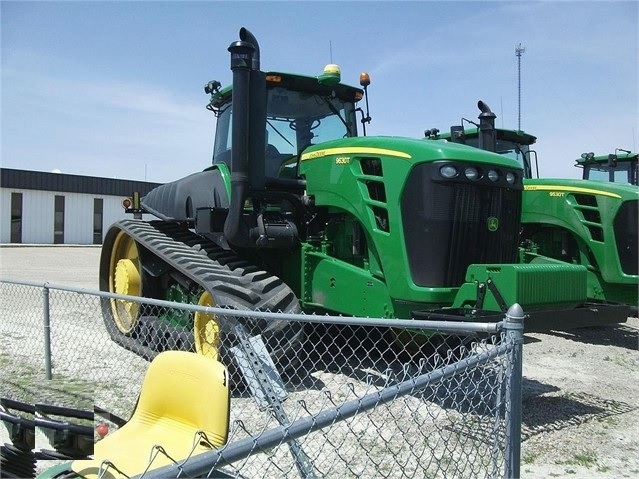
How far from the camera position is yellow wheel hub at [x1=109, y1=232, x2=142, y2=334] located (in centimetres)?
691

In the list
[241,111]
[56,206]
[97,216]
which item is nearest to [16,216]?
[56,206]

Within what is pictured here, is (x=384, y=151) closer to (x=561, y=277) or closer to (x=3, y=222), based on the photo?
(x=561, y=277)

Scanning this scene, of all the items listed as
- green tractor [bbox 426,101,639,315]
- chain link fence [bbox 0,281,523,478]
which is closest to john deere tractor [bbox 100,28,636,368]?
chain link fence [bbox 0,281,523,478]

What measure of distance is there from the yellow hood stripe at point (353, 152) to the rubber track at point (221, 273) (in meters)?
1.16

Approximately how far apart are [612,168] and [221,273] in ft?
26.4

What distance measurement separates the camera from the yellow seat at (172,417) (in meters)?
2.60

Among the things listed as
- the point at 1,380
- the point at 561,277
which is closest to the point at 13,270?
the point at 1,380

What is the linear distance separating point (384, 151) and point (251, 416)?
7.43ft

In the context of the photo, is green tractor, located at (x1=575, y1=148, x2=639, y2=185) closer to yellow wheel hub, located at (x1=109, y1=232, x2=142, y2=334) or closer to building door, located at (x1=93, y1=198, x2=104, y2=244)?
yellow wheel hub, located at (x1=109, y1=232, x2=142, y2=334)

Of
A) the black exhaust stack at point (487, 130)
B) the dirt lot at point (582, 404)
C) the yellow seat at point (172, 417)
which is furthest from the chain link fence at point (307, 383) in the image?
the black exhaust stack at point (487, 130)

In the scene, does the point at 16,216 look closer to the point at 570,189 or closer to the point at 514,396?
the point at 570,189

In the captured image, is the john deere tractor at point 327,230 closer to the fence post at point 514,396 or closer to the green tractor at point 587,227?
the fence post at point 514,396

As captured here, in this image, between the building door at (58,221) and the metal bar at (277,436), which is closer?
the metal bar at (277,436)

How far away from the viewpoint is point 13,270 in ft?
52.3
